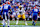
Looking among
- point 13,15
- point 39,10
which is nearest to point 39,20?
point 39,10

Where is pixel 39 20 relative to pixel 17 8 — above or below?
below

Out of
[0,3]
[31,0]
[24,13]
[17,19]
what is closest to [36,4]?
[31,0]

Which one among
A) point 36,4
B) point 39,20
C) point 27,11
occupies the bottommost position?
point 39,20

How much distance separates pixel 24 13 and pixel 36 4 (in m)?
1.30

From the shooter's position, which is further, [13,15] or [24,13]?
[13,15]

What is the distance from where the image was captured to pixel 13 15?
8156 millimetres

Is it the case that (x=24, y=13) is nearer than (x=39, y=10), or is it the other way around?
(x=24, y=13)

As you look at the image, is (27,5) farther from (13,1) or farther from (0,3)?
(0,3)

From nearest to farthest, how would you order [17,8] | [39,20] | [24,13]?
[24,13], [17,8], [39,20]

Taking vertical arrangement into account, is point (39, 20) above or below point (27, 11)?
below

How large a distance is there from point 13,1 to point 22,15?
1306 millimetres

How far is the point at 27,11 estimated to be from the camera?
26.2 feet

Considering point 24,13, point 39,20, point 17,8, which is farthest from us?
point 39,20

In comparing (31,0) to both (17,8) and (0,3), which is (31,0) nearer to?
(17,8)
